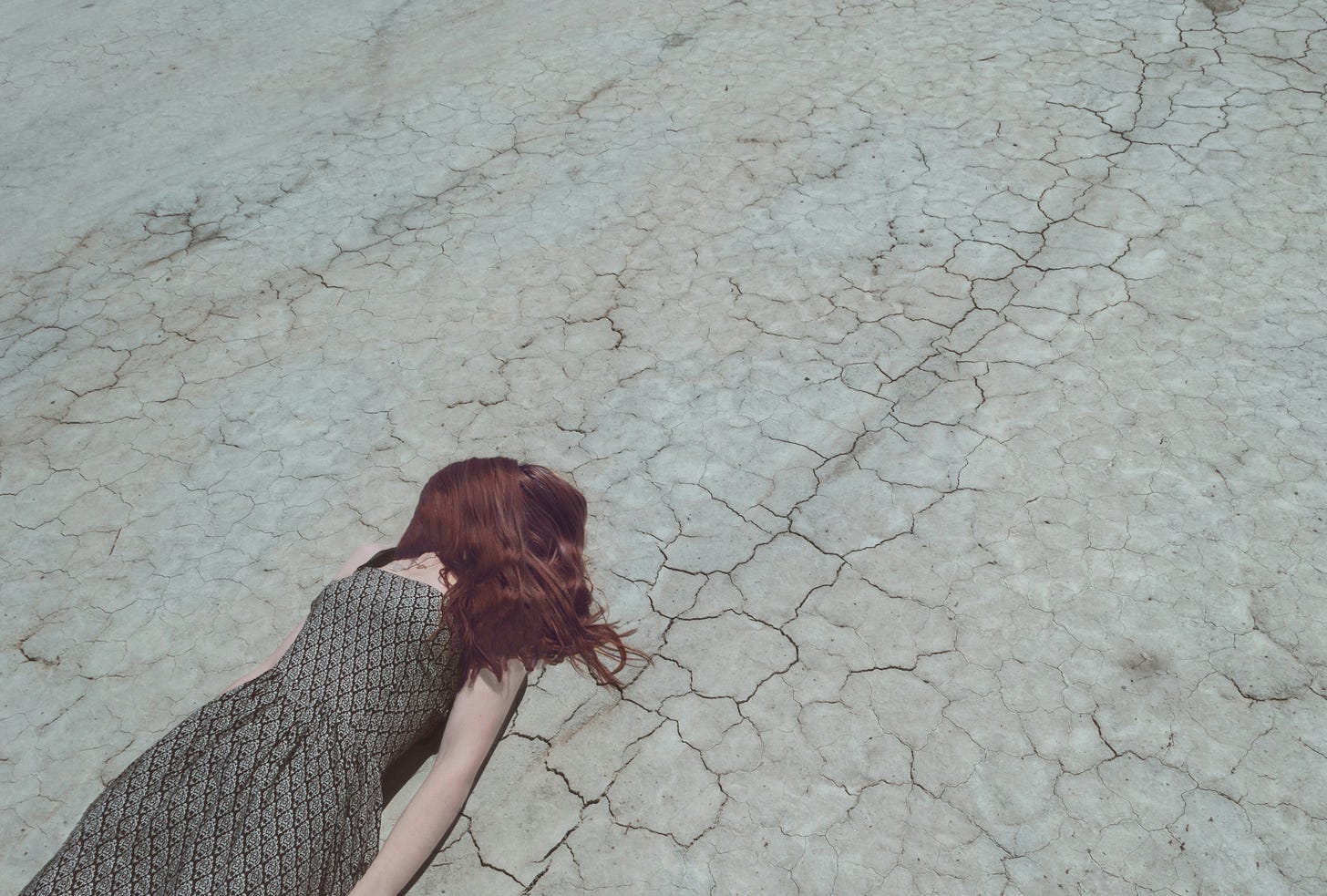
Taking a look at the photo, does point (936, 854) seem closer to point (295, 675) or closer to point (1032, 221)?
point (295, 675)

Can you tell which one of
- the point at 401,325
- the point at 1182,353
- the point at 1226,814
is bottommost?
the point at 1226,814

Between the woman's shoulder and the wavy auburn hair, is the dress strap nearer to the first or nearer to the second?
the woman's shoulder

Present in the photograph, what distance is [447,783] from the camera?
70.0 inches

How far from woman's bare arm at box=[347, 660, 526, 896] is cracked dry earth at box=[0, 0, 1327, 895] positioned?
5.6 inches

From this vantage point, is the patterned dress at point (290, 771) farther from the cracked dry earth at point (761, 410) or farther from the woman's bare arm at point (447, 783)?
the cracked dry earth at point (761, 410)

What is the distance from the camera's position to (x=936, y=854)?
1804 millimetres

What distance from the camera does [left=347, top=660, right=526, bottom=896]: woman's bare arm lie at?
5.65 feet

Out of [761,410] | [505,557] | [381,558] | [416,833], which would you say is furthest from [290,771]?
[761,410]

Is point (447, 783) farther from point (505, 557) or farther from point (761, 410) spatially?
point (761, 410)

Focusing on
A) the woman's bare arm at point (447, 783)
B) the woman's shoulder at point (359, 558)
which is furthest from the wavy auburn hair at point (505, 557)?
the woman's shoulder at point (359, 558)

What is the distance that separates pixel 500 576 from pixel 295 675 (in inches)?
16.7

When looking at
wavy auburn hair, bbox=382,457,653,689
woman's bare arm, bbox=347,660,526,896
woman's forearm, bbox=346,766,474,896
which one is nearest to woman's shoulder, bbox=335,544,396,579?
wavy auburn hair, bbox=382,457,653,689

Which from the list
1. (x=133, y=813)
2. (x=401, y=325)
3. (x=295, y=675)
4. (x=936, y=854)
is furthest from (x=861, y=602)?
(x=401, y=325)

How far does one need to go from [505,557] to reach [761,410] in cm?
103
